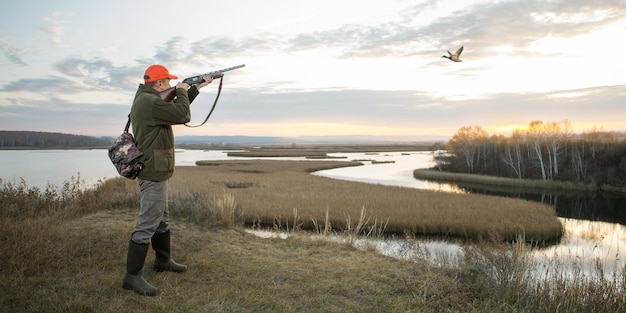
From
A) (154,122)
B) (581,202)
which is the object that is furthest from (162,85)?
(581,202)

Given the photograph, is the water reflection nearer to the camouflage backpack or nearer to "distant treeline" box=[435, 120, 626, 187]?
"distant treeline" box=[435, 120, 626, 187]

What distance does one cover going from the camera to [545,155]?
173 ft

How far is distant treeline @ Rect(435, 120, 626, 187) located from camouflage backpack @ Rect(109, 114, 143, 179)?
45.5 metres

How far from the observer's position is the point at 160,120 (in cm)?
475

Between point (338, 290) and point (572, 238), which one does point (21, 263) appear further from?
point (572, 238)

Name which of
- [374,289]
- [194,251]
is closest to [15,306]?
[194,251]

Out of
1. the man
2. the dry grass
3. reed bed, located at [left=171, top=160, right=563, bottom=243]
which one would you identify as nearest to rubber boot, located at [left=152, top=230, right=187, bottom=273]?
the dry grass

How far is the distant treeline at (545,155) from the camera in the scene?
138 feet

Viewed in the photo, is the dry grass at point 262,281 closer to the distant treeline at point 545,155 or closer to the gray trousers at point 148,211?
the gray trousers at point 148,211

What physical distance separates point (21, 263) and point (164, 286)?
1961 millimetres

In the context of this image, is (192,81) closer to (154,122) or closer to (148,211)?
(154,122)

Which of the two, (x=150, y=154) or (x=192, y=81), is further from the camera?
(x=192, y=81)

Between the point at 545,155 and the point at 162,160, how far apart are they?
58.1m

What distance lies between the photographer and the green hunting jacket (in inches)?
185
